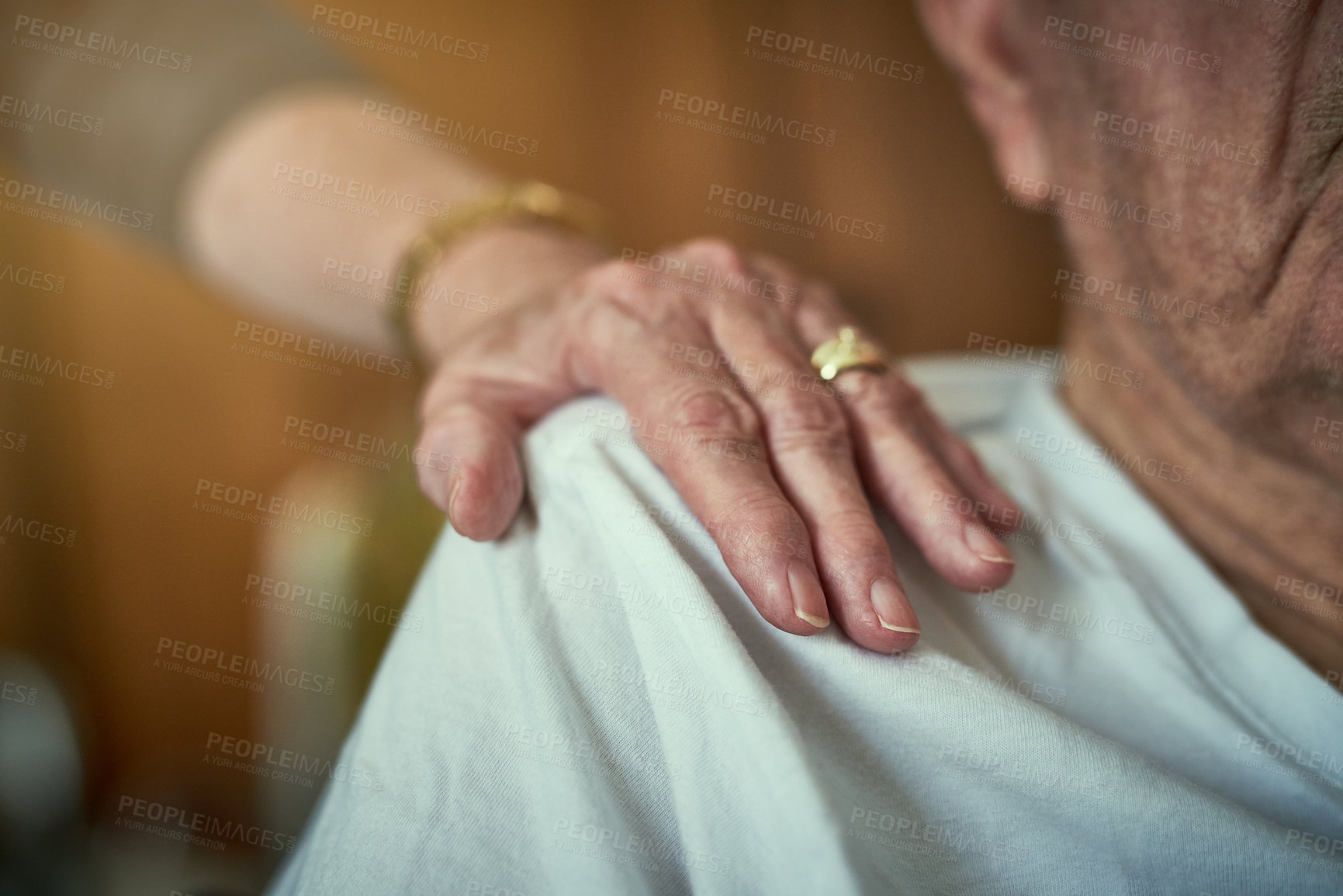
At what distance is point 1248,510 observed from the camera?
66 centimetres

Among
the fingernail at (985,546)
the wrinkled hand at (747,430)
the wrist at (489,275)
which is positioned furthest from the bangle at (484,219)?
the fingernail at (985,546)

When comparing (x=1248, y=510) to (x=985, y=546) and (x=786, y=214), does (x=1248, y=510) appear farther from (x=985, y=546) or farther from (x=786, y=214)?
(x=786, y=214)

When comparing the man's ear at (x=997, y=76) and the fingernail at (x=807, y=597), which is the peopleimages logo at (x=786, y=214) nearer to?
the man's ear at (x=997, y=76)

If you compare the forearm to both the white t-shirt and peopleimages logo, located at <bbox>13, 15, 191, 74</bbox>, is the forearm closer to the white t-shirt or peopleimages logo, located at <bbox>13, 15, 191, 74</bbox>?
peopleimages logo, located at <bbox>13, 15, 191, 74</bbox>

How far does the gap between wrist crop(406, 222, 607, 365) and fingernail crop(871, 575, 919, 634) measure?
52 centimetres

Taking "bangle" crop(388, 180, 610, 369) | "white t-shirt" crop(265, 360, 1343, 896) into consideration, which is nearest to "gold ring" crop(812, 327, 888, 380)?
"white t-shirt" crop(265, 360, 1343, 896)

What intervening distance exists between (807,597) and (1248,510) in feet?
1.36

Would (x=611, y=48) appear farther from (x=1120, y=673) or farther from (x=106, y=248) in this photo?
(x=1120, y=673)

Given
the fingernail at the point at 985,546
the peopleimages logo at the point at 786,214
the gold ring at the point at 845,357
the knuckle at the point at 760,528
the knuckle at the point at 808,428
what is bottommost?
the peopleimages logo at the point at 786,214

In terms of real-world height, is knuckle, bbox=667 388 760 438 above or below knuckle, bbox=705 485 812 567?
above

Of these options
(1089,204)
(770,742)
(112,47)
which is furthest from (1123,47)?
(112,47)

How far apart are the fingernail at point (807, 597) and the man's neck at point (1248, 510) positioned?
0.34m

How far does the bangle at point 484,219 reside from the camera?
0.99 metres

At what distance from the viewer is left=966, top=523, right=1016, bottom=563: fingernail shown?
21.4 inches
